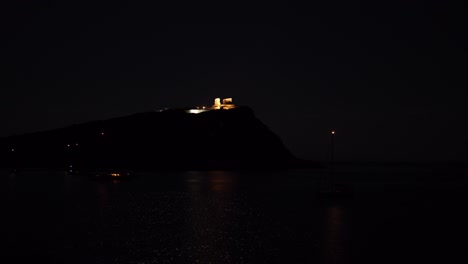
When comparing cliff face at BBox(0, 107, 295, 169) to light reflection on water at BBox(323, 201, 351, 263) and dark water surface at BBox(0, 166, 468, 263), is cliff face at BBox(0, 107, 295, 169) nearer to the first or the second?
dark water surface at BBox(0, 166, 468, 263)

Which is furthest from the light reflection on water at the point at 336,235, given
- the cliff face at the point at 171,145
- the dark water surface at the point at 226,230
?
the cliff face at the point at 171,145

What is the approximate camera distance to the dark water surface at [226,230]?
32469 millimetres

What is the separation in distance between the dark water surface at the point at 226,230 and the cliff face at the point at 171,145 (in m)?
99.2

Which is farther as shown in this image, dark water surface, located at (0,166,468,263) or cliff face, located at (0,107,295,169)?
cliff face, located at (0,107,295,169)

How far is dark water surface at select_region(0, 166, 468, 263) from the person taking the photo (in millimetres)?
32469

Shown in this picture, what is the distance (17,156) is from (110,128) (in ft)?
128

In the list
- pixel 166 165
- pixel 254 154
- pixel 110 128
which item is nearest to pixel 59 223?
pixel 166 165

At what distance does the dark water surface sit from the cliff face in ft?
326

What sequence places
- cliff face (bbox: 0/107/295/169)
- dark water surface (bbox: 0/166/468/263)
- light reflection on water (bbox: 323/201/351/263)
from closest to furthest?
dark water surface (bbox: 0/166/468/263) → light reflection on water (bbox: 323/201/351/263) → cliff face (bbox: 0/107/295/169)

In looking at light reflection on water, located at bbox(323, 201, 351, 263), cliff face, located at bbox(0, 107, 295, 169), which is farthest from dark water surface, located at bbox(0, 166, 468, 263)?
cliff face, located at bbox(0, 107, 295, 169)

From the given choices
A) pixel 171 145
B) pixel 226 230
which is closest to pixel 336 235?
pixel 226 230

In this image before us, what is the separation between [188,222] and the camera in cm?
4738

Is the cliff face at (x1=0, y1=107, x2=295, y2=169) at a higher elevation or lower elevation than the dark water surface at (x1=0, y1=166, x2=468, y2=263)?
higher

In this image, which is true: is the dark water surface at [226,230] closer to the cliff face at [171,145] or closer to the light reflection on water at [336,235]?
the light reflection on water at [336,235]
